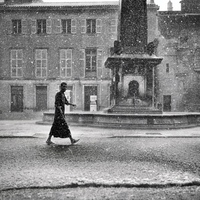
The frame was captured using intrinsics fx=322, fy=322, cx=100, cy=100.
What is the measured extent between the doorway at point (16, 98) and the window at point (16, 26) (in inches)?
212

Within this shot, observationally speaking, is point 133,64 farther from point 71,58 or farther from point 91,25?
point 91,25

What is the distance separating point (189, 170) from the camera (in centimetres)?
468

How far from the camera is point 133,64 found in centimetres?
1370

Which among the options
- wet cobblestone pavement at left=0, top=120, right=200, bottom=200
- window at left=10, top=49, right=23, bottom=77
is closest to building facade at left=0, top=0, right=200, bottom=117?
window at left=10, top=49, right=23, bottom=77

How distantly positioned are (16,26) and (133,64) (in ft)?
66.9

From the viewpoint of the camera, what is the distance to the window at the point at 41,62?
30.5 metres

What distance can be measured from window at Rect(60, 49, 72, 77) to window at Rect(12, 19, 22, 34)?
4647 mm

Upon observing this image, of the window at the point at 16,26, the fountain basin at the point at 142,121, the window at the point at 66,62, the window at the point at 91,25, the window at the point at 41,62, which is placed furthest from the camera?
the window at the point at 16,26

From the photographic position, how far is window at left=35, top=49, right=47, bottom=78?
100.0 feet

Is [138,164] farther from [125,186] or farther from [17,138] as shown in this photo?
[17,138]

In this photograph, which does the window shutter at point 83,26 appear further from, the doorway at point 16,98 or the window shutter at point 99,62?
the doorway at point 16,98

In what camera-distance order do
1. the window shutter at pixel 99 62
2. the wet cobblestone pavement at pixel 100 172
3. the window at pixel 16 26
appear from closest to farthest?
the wet cobblestone pavement at pixel 100 172 → the window shutter at pixel 99 62 → the window at pixel 16 26

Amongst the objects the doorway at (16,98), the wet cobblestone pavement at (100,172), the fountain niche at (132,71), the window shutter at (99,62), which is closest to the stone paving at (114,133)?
the fountain niche at (132,71)

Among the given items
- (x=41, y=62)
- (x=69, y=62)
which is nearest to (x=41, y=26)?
(x=41, y=62)
